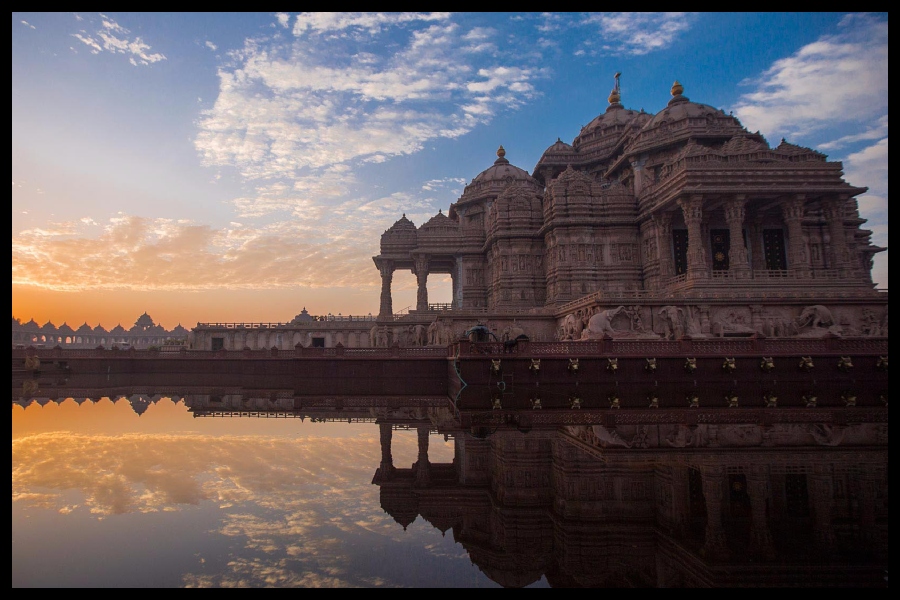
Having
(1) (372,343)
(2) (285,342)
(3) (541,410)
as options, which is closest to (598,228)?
(1) (372,343)

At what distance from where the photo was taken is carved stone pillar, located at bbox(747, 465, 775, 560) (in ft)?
19.1

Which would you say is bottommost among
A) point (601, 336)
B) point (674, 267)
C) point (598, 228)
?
point (601, 336)

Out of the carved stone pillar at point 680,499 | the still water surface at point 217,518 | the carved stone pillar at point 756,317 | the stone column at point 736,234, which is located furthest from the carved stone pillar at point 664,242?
the carved stone pillar at point 680,499

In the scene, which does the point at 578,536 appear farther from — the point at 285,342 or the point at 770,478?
the point at 285,342

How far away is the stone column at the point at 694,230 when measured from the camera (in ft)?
97.4

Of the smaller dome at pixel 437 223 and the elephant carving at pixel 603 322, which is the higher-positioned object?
the smaller dome at pixel 437 223

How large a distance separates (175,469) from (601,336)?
20365mm

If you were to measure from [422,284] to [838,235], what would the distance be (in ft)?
91.2

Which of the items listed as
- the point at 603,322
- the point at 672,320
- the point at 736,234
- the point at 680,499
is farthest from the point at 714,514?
the point at 736,234

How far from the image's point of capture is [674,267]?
3416cm

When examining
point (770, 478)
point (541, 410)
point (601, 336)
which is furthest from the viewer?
point (601, 336)

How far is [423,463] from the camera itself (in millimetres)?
10102

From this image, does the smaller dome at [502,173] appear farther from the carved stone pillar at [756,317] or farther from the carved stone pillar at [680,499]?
the carved stone pillar at [680,499]

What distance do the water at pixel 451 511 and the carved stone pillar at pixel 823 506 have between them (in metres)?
0.03
